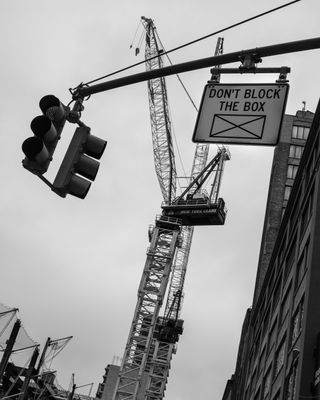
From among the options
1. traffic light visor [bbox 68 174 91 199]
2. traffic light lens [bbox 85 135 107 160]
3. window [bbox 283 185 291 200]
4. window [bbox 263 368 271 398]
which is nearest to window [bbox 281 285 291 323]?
window [bbox 263 368 271 398]

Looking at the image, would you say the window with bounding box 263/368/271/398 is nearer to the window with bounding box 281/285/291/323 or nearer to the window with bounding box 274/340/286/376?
the window with bounding box 274/340/286/376

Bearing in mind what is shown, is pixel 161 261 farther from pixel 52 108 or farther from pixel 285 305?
pixel 52 108

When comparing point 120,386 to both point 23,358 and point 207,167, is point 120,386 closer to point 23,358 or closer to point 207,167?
point 23,358

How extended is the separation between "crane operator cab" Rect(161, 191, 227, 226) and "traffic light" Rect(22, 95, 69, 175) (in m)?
76.5

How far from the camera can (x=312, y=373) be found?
31.1 m

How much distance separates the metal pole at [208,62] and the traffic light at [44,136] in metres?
1.09

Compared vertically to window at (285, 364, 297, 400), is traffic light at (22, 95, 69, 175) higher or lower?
lower

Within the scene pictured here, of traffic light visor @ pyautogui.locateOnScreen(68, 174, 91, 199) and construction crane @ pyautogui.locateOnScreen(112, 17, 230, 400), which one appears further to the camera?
construction crane @ pyautogui.locateOnScreen(112, 17, 230, 400)

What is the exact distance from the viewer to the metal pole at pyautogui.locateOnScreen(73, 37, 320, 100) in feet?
27.4

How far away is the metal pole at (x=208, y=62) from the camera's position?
8.34m

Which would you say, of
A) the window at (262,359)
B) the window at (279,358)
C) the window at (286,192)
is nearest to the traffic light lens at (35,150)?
the window at (279,358)

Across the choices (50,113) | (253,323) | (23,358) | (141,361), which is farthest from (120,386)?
(50,113)

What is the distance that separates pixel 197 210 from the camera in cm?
8800

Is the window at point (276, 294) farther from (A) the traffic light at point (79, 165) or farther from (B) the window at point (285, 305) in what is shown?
(A) the traffic light at point (79, 165)
